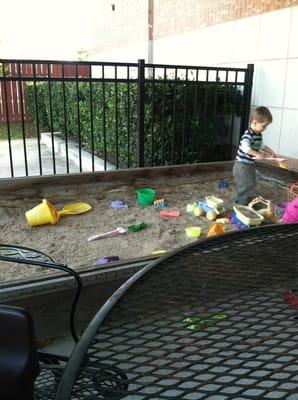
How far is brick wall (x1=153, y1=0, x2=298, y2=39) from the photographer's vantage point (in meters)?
4.84

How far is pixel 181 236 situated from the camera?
10.5 ft

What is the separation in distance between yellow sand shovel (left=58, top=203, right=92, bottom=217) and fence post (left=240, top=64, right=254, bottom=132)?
2.62 meters

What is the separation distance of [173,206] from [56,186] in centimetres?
120

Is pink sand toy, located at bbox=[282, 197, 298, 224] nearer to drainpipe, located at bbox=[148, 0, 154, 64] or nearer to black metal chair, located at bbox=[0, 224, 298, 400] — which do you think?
black metal chair, located at bbox=[0, 224, 298, 400]

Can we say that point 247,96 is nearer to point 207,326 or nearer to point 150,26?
point 150,26

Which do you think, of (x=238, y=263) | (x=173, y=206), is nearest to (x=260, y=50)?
(x=173, y=206)

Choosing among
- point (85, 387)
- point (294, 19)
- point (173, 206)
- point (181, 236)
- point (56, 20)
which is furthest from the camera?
point (56, 20)

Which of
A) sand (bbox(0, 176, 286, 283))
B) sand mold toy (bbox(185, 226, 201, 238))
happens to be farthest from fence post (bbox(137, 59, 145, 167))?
sand mold toy (bbox(185, 226, 201, 238))

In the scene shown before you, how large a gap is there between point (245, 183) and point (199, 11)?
3644 mm

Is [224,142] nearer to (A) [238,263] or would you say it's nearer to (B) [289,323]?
(A) [238,263]

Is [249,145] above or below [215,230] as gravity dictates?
above

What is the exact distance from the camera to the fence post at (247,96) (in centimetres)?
497

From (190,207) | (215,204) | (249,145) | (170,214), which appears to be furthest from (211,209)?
(249,145)

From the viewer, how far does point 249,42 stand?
5145 mm
